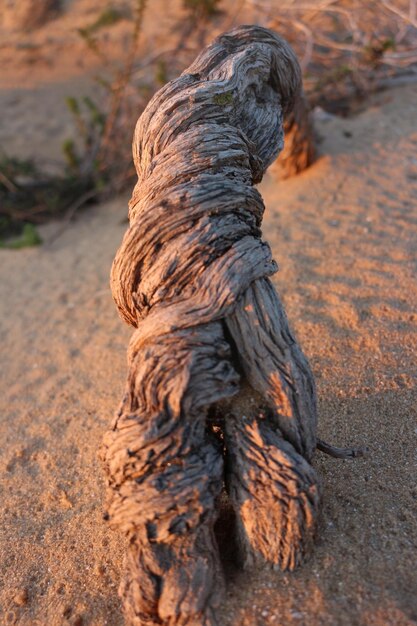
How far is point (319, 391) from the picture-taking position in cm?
298

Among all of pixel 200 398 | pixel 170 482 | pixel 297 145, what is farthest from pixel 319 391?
pixel 297 145

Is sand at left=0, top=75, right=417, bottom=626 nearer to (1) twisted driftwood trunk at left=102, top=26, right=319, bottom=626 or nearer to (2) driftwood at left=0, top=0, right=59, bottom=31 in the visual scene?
(1) twisted driftwood trunk at left=102, top=26, right=319, bottom=626

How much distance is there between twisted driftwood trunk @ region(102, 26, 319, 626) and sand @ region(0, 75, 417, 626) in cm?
23

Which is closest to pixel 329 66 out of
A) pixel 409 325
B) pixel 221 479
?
pixel 409 325

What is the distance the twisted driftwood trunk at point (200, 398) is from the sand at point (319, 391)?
0.23m

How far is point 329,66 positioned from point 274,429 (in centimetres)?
611

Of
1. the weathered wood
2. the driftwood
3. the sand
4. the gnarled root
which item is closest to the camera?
the gnarled root

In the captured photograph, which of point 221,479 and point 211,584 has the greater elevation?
point 221,479

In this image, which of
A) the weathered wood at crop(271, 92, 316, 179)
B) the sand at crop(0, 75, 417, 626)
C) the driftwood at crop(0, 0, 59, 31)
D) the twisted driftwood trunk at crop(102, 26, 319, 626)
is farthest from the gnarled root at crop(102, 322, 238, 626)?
the driftwood at crop(0, 0, 59, 31)

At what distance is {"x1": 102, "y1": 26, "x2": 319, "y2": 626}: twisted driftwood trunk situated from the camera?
6.24 ft

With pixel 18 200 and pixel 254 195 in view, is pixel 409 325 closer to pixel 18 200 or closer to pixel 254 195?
pixel 254 195

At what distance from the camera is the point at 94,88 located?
8.50 meters

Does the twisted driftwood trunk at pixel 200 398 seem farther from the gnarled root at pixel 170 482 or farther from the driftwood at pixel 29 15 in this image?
the driftwood at pixel 29 15

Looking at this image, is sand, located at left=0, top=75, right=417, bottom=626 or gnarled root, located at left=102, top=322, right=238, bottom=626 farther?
sand, located at left=0, top=75, right=417, bottom=626
